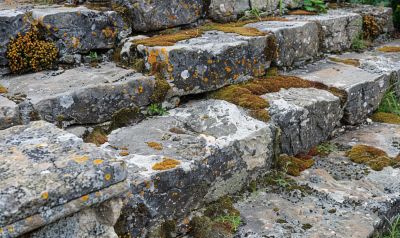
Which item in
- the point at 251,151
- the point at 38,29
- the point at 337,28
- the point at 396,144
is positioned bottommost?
the point at 396,144

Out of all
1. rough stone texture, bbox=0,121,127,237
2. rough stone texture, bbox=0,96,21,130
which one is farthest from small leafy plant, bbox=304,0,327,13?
rough stone texture, bbox=0,121,127,237

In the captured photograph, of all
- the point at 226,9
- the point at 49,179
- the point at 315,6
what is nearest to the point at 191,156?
the point at 49,179

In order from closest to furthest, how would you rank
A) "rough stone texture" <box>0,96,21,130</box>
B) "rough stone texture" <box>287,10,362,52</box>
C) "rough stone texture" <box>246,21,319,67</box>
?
"rough stone texture" <box>0,96,21,130</box>
"rough stone texture" <box>246,21,319,67</box>
"rough stone texture" <box>287,10,362,52</box>

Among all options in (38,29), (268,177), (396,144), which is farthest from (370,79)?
(38,29)

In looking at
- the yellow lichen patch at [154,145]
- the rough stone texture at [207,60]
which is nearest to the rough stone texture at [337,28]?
the rough stone texture at [207,60]

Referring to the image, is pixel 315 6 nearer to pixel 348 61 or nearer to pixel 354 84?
pixel 348 61

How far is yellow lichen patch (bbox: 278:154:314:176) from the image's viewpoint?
11.5 ft

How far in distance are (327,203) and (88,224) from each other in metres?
1.76

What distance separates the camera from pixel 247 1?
5.01m

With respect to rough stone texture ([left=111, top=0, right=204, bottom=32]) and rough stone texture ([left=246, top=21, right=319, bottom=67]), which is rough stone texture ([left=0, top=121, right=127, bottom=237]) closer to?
rough stone texture ([left=111, top=0, right=204, bottom=32])

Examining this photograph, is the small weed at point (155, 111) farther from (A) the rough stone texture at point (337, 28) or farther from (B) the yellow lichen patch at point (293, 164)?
(A) the rough stone texture at point (337, 28)

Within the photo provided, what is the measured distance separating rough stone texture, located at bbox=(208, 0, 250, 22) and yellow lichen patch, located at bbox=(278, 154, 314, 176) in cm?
184

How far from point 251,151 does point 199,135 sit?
0.40m

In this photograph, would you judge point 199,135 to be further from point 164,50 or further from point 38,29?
point 38,29
